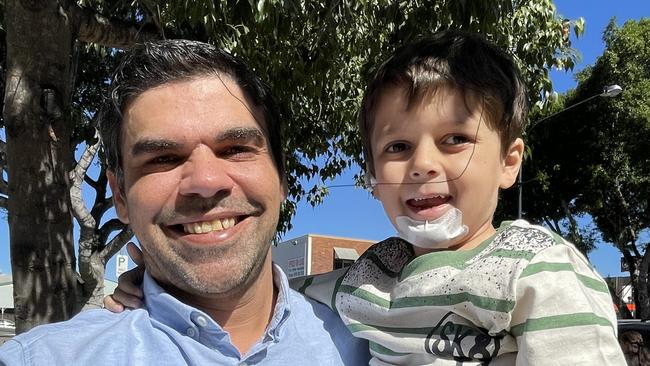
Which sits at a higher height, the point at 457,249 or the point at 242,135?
the point at 242,135

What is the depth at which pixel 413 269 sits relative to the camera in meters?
1.90

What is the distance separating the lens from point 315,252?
101ft

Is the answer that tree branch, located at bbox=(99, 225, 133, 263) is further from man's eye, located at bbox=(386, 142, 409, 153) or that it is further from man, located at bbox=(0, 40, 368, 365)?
man's eye, located at bbox=(386, 142, 409, 153)

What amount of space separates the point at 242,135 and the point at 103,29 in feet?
7.19

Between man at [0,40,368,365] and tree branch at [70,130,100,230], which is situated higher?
tree branch at [70,130,100,230]

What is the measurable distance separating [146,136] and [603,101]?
60.4 feet

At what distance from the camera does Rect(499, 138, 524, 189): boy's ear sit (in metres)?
2.03

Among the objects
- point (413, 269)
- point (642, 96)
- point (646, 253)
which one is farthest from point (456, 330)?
point (646, 253)

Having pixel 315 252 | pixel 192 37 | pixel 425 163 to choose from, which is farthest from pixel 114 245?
pixel 315 252

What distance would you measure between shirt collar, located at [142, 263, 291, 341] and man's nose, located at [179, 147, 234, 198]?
28cm

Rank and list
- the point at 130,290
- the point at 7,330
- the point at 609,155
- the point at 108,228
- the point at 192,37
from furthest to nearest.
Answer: the point at 7,330 < the point at 609,155 < the point at 108,228 < the point at 192,37 < the point at 130,290

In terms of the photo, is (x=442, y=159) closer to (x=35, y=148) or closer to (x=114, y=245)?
(x=35, y=148)

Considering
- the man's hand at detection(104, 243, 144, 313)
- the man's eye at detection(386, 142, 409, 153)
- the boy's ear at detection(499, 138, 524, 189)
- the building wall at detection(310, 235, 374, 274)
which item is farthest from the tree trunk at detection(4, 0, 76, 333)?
the building wall at detection(310, 235, 374, 274)

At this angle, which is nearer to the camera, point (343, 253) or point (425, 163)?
point (425, 163)
